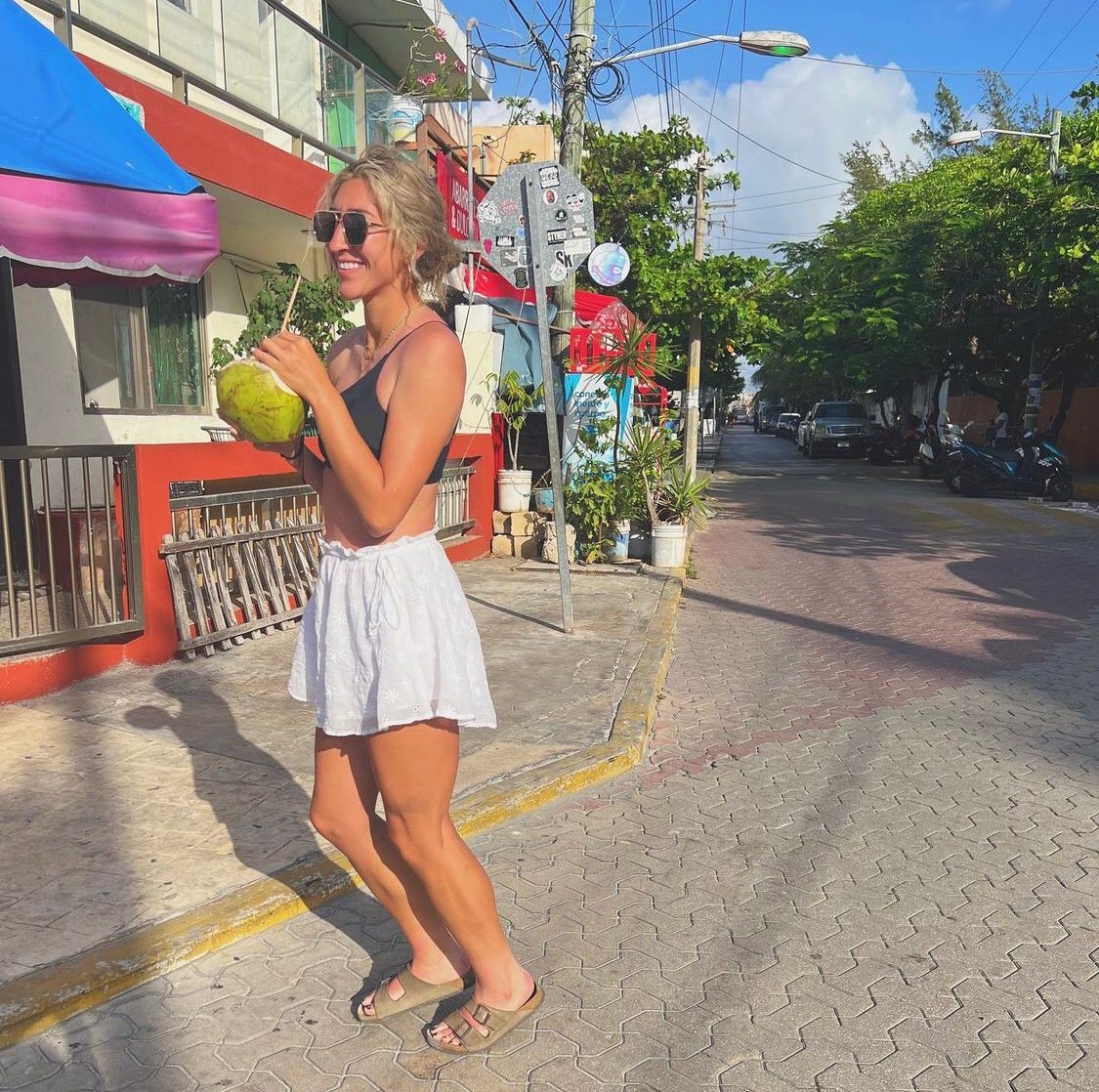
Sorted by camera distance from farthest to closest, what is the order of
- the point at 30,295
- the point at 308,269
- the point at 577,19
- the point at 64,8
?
1. the point at 308,269
2. the point at 577,19
3. the point at 30,295
4. the point at 64,8

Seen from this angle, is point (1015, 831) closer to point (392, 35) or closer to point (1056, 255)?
point (1056, 255)

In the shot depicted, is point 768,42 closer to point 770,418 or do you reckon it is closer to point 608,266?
point 608,266

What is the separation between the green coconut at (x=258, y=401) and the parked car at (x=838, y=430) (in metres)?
31.9

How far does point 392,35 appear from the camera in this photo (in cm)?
1503

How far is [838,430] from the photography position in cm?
3216

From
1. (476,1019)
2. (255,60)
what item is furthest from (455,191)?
(476,1019)

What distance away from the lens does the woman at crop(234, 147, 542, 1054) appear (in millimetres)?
2064

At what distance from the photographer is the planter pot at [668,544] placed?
9852mm

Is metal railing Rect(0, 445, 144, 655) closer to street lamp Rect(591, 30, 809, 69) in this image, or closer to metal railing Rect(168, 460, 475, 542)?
metal railing Rect(168, 460, 475, 542)

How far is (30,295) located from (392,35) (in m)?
9.81

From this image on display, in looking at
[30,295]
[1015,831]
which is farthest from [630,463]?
[1015,831]

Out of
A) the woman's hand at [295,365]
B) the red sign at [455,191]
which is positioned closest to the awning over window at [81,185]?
the woman's hand at [295,365]

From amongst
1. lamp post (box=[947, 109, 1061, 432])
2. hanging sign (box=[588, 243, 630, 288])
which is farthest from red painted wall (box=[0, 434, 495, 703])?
lamp post (box=[947, 109, 1061, 432])

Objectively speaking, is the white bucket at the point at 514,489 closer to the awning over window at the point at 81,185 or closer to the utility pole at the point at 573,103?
the utility pole at the point at 573,103
